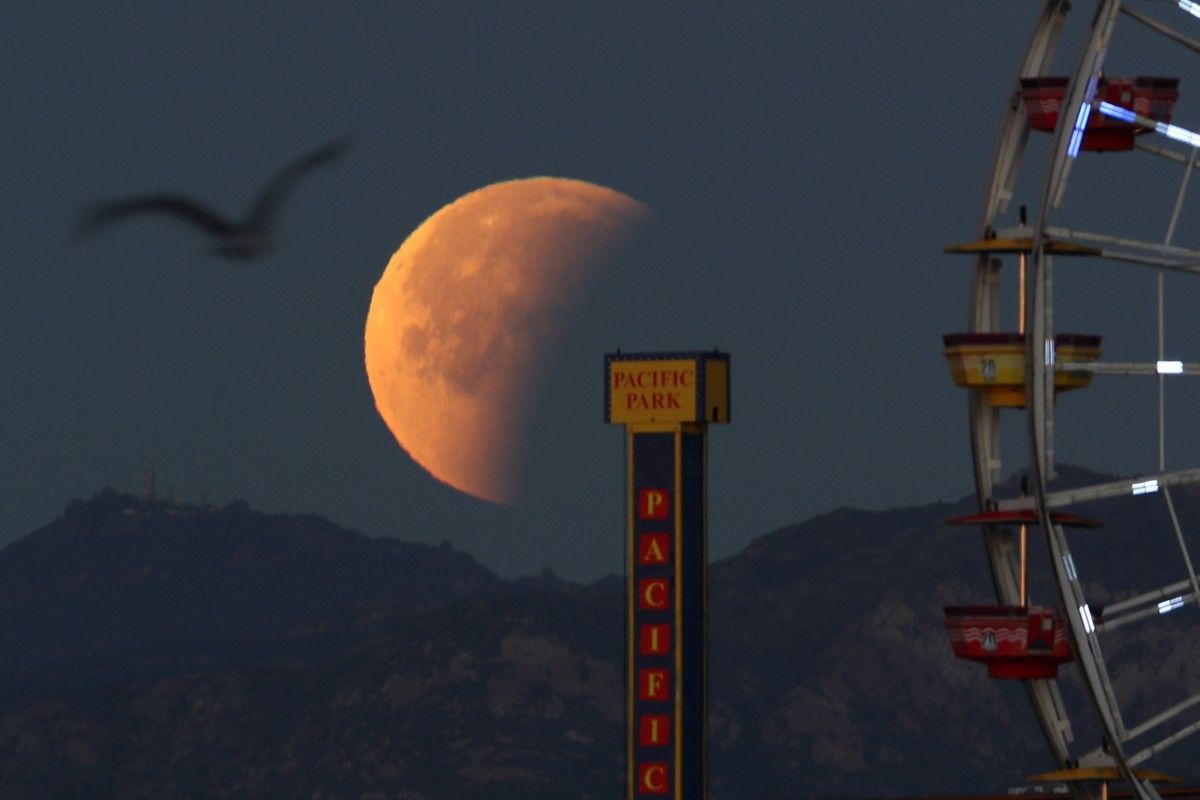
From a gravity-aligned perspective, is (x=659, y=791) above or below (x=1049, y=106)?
below

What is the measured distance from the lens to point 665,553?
116 m

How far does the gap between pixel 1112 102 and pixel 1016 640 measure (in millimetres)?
15013

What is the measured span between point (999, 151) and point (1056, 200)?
4544 mm

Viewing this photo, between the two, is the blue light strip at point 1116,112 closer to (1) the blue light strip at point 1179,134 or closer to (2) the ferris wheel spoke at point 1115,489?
(1) the blue light strip at point 1179,134

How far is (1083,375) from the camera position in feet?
268

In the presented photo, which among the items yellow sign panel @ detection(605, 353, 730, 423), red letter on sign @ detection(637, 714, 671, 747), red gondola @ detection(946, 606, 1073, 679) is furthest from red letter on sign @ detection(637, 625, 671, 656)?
red gondola @ detection(946, 606, 1073, 679)

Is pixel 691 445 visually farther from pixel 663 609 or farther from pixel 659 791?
pixel 659 791

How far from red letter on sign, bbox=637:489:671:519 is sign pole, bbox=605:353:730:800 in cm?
4

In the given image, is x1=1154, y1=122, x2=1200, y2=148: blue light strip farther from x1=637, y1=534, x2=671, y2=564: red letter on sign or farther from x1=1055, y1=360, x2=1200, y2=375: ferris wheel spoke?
x1=637, y1=534, x2=671, y2=564: red letter on sign

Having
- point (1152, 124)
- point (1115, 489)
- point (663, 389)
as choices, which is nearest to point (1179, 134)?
point (1152, 124)

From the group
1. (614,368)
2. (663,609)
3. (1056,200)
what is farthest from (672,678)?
(1056,200)

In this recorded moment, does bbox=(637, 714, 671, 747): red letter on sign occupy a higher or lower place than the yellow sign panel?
lower

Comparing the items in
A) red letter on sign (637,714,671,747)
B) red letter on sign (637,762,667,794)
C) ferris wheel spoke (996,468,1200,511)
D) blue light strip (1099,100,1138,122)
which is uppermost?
blue light strip (1099,100,1138,122)

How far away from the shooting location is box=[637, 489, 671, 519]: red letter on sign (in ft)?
381
